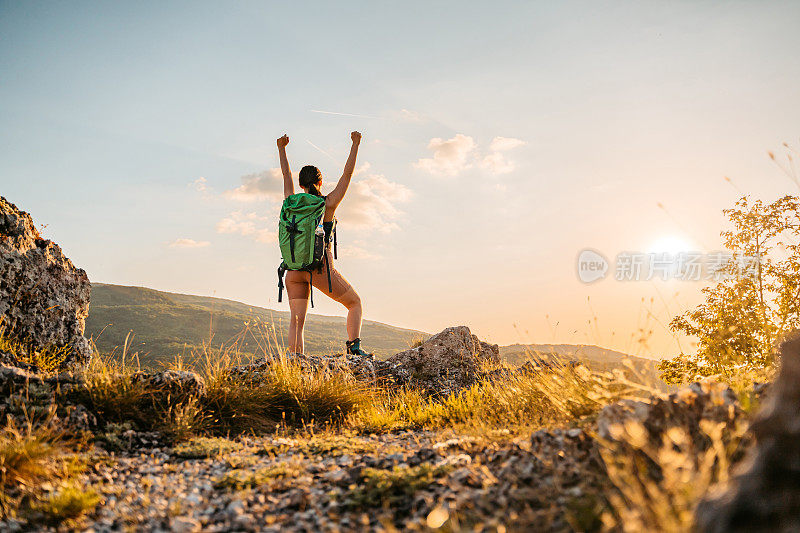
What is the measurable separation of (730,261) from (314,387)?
13464mm

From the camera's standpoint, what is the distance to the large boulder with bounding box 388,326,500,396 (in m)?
9.73

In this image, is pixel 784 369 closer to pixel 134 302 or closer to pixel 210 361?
pixel 210 361

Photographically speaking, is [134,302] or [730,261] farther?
[134,302]

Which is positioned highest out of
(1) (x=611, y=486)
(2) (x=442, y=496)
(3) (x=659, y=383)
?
(3) (x=659, y=383)

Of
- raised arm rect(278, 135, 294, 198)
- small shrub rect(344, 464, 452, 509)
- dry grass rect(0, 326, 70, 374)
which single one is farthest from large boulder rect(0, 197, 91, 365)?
small shrub rect(344, 464, 452, 509)

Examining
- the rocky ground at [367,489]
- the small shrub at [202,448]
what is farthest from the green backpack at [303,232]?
the rocky ground at [367,489]

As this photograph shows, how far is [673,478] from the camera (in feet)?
6.54

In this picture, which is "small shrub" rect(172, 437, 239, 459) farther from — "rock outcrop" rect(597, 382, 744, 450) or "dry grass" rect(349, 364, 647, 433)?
"rock outcrop" rect(597, 382, 744, 450)

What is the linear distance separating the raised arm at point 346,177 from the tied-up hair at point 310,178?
1.32ft

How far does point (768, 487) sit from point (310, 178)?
7.91 metres

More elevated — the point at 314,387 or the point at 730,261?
the point at 730,261

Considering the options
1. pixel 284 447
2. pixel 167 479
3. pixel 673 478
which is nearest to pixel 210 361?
pixel 284 447

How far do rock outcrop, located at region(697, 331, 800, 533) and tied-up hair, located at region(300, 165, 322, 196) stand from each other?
25.0 ft

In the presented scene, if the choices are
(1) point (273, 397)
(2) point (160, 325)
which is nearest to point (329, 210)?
(1) point (273, 397)
